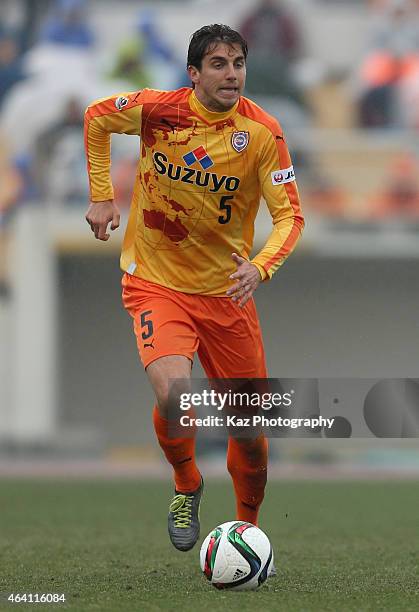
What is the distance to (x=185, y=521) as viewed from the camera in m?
6.44

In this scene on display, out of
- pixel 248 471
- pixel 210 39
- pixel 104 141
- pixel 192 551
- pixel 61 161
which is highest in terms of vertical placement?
pixel 61 161

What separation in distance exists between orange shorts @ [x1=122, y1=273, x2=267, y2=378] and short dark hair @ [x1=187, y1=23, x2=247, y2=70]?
3.77 ft

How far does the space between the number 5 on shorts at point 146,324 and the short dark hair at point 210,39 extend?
1.22 metres

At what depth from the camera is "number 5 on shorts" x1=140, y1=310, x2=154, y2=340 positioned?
255 inches

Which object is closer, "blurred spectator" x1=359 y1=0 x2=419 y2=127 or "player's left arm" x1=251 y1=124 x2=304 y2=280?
"player's left arm" x1=251 y1=124 x2=304 y2=280

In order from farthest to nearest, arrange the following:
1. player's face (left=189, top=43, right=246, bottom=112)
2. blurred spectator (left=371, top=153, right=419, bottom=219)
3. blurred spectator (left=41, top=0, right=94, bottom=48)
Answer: blurred spectator (left=371, top=153, right=419, bottom=219)
blurred spectator (left=41, top=0, right=94, bottom=48)
player's face (left=189, top=43, right=246, bottom=112)

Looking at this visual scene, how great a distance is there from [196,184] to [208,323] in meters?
0.70

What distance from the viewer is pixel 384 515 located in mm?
10523

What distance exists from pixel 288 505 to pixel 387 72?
1270cm

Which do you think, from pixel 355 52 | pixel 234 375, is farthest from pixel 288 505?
pixel 355 52

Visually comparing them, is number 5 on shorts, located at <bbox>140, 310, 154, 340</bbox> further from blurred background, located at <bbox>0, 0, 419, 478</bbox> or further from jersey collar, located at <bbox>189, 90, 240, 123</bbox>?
blurred background, located at <bbox>0, 0, 419, 478</bbox>

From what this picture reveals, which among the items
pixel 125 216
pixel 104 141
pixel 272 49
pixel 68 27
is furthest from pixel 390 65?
pixel 104 141

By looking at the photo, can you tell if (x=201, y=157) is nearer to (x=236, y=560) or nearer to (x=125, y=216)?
(x=236, y=560)

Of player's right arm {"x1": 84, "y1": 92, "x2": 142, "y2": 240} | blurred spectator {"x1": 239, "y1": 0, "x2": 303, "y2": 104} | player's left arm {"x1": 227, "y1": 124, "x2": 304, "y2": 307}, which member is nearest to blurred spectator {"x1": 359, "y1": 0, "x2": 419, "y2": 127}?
blurred spectator {"x1": 239, "y1": 0, "x2": 303, "y2": 104}
